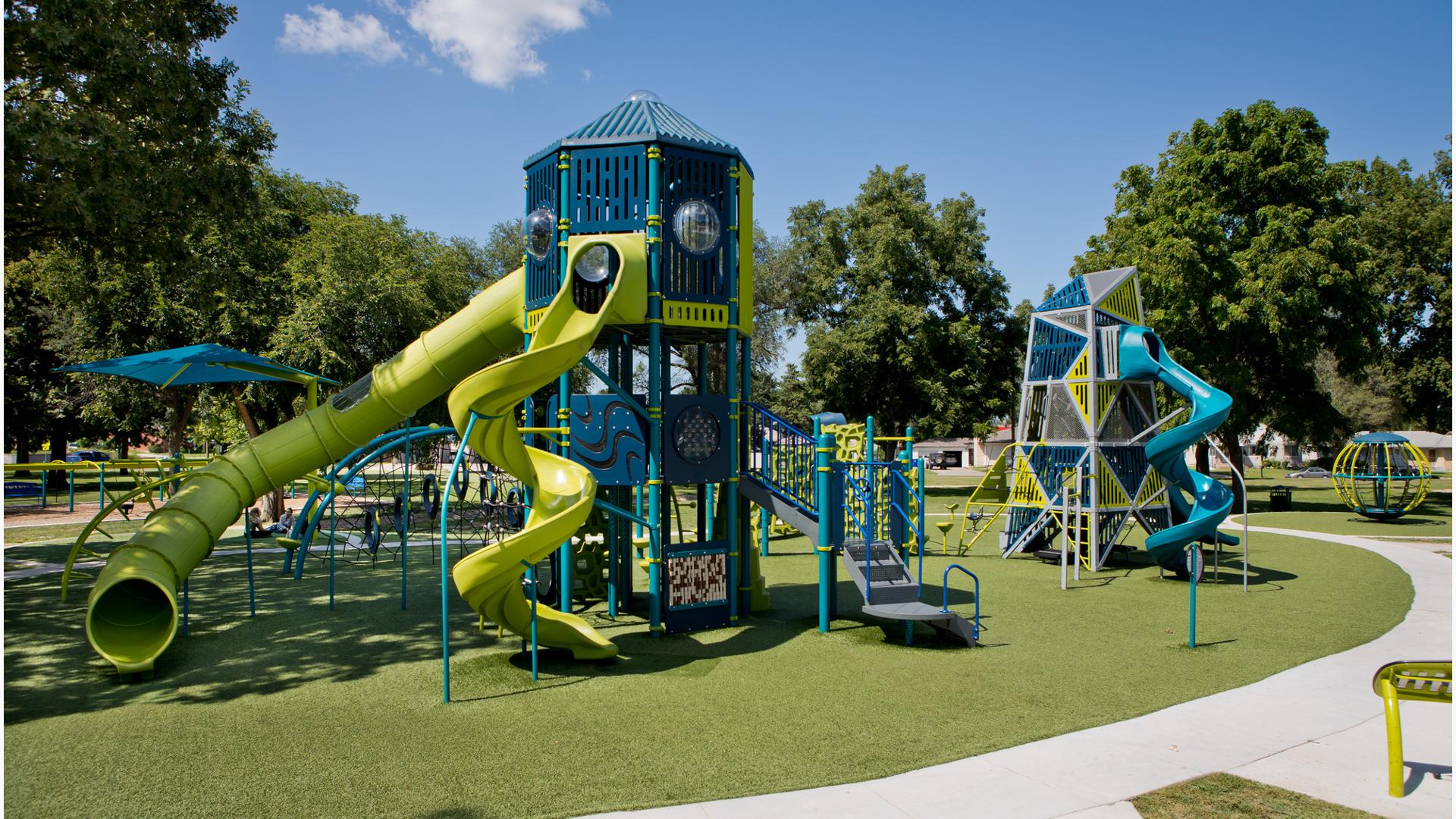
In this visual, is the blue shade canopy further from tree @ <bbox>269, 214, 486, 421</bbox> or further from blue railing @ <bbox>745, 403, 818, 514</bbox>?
tree @ <bbox>269, 214, 486, 421</bbox>

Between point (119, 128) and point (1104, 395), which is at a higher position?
point (119, 128)

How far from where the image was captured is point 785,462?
12.6m

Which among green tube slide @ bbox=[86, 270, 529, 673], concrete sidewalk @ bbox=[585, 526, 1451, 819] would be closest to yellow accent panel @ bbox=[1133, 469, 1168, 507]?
concrete sidewalk @ bbox=[585, 526, 1451, 819]

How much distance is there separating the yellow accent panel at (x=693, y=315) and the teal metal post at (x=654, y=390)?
0.51 ft

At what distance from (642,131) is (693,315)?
259 centimetres

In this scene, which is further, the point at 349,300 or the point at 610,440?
the point at 349,300

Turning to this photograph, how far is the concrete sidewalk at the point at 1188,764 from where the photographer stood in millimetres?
5992

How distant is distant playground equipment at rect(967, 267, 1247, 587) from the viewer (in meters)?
16.2

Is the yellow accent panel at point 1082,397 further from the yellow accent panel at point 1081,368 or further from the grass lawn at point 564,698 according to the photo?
the grass lawn at point 564,698

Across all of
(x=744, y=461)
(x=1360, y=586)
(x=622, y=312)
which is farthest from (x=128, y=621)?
(x=1360, y=586)

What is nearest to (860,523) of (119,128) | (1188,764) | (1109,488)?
(1188,764)

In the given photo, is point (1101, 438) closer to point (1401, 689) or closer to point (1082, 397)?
point (1082, 397)

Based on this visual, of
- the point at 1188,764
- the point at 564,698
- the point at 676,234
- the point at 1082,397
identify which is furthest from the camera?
the point at 1082,397

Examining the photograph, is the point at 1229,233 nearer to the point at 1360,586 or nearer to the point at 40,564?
the point at 1360,586
